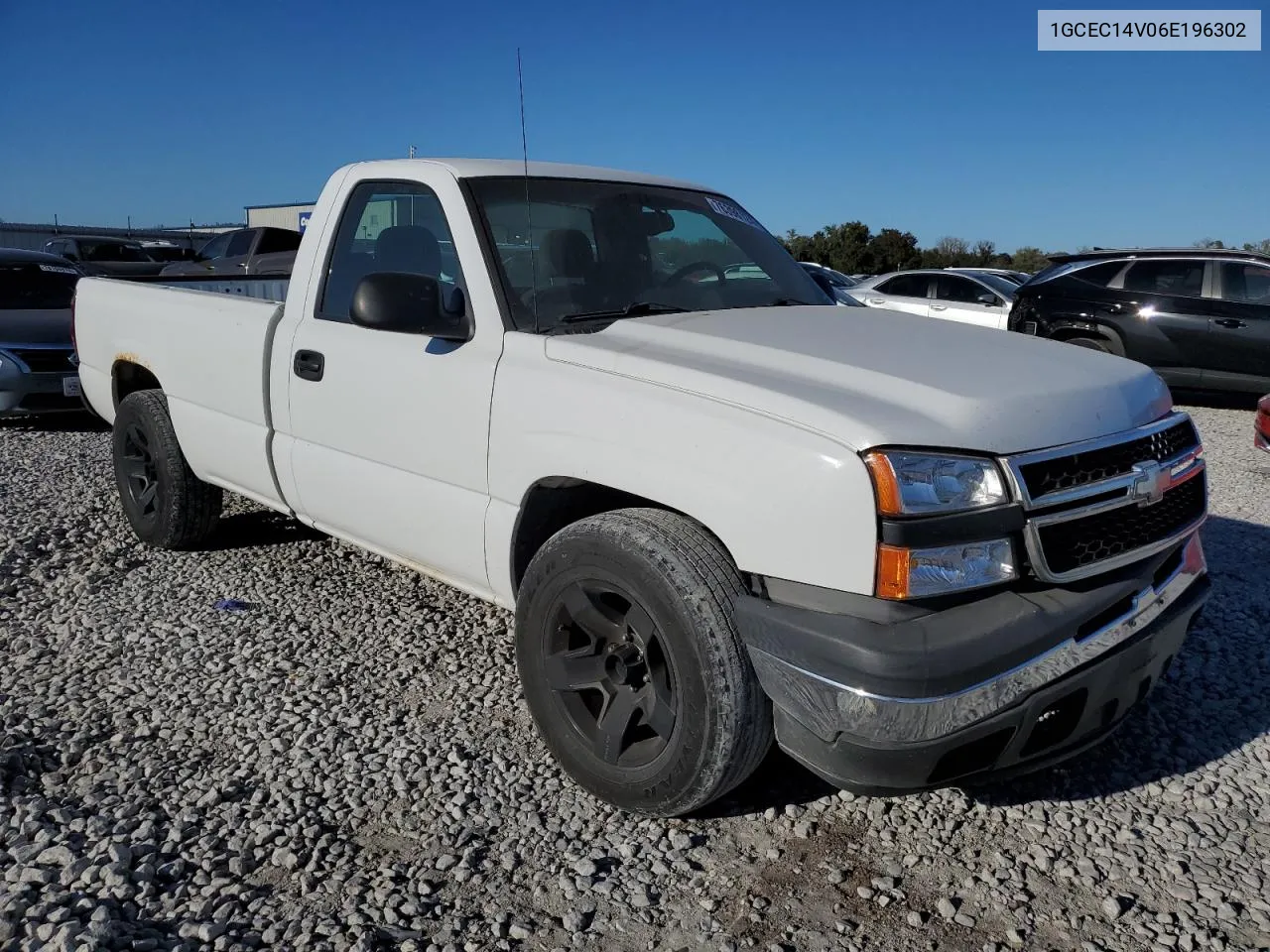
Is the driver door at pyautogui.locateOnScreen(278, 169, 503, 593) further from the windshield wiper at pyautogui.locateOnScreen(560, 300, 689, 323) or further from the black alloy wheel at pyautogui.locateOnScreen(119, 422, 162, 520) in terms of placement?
the black alloy wheel at pyautogui.locateOnScreen(119, 422, 162, 520)

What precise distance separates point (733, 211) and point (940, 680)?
2.64 metres

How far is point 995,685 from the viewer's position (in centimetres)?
226

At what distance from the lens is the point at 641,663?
8.96 ft

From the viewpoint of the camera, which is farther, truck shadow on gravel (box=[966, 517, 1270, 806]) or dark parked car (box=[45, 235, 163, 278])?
dark parked car (box=[45, 235, 163, 278])

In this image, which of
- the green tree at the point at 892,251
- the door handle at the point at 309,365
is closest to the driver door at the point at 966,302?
the door handle at the point at 309,365

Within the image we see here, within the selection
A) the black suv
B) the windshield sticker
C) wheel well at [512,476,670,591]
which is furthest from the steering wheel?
the black suv

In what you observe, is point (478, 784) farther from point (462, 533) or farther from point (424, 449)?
point (424, 449)

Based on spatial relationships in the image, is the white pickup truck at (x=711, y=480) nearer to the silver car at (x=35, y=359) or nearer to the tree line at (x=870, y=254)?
the silver car at (x=35, y=359)

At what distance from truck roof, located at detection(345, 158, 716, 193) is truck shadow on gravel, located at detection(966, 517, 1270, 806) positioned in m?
2.61

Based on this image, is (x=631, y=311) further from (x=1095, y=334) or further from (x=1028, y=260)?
(x=1028, y=260)

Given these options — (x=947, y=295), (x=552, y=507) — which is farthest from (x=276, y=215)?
(x=552, y=507)

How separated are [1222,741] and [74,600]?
465cm

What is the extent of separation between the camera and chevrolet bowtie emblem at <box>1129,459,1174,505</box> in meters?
2.55

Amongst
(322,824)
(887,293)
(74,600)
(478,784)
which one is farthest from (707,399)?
(887,293)
